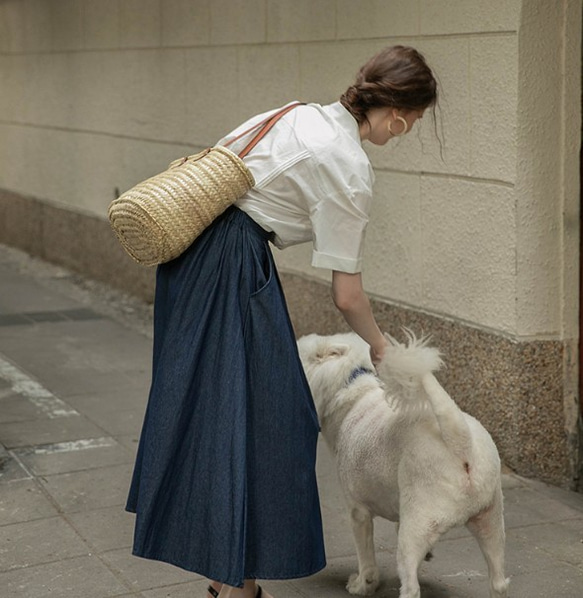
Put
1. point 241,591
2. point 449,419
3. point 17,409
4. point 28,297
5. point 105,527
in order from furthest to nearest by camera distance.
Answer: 1. point 28,297
2. point 17,409
3. point 105,527
4. point 241,591
5. point 449,419

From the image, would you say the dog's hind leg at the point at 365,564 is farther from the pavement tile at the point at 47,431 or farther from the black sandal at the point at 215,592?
the pavement tile at the point at 47,431

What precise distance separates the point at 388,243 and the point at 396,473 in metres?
2.87

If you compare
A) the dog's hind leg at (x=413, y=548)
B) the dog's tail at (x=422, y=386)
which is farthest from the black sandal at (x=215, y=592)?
the dog's tail at (x=422, y=386)

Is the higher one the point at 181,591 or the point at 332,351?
the point at 332,351

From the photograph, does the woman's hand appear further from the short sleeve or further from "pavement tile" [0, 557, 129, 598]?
Answer: "pavement tile" [0, 557, 129, 598]

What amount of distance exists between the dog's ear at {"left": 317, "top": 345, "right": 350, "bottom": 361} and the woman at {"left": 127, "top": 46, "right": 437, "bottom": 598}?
0.39 meters

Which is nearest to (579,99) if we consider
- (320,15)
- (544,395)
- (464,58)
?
(464,58)

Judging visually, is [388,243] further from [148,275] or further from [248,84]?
[148,275]

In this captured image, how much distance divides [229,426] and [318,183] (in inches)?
31.5

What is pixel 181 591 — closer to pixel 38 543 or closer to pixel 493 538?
pixel 38 543

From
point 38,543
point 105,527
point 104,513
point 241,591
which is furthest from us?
point 104,513

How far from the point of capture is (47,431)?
6281 mm

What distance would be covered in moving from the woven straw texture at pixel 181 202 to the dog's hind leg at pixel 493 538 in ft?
4.15

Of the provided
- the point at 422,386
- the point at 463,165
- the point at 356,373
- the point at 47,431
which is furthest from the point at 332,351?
the point at 47,431
